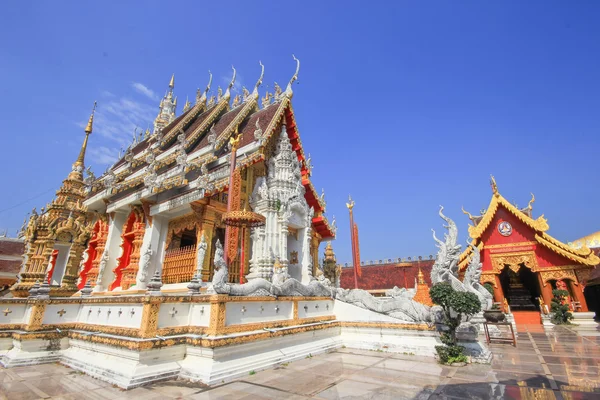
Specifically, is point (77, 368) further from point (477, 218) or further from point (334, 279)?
point (477, 218)

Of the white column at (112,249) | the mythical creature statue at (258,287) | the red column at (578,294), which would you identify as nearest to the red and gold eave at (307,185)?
the mythical creature statue at (258,287)

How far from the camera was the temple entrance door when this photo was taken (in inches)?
752

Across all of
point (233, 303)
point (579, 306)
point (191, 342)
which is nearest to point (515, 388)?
point (233, 303)

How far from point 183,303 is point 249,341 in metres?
1.28

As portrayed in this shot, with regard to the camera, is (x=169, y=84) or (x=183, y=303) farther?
(x=169, y=84)

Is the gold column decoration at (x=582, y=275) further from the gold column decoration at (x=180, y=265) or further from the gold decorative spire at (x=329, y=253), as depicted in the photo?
the gold column decoration at (x=180, y=265)

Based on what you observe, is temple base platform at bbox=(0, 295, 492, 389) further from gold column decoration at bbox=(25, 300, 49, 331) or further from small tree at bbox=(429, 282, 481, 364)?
small tree at bbox=(429, 282, 481, 364)

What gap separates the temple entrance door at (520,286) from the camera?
62.7 ft

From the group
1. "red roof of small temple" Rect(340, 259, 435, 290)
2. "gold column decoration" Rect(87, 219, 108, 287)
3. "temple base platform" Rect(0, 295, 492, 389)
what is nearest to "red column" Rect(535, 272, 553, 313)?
"red roof of small temple" Rect(340, 259, 435, 290)

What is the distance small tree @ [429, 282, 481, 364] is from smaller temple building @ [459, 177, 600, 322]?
12.6m

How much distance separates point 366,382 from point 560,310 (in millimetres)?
14559

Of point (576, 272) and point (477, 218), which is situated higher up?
point (477, 218)

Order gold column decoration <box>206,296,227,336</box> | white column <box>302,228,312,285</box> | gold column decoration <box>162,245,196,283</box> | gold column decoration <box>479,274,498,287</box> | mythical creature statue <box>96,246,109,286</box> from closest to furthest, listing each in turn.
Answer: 1. gold column decoration <box>206,296,227,336</box>
2. gold column decoration <box>162,245,196,283</box>
3. white column <box>302,228,312,285</box>
4. mythical creature statue <box>96,246,109,286</box>
5. gold column decoration <box>479,274,498,287</box>

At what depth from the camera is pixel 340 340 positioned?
759 centimetres
